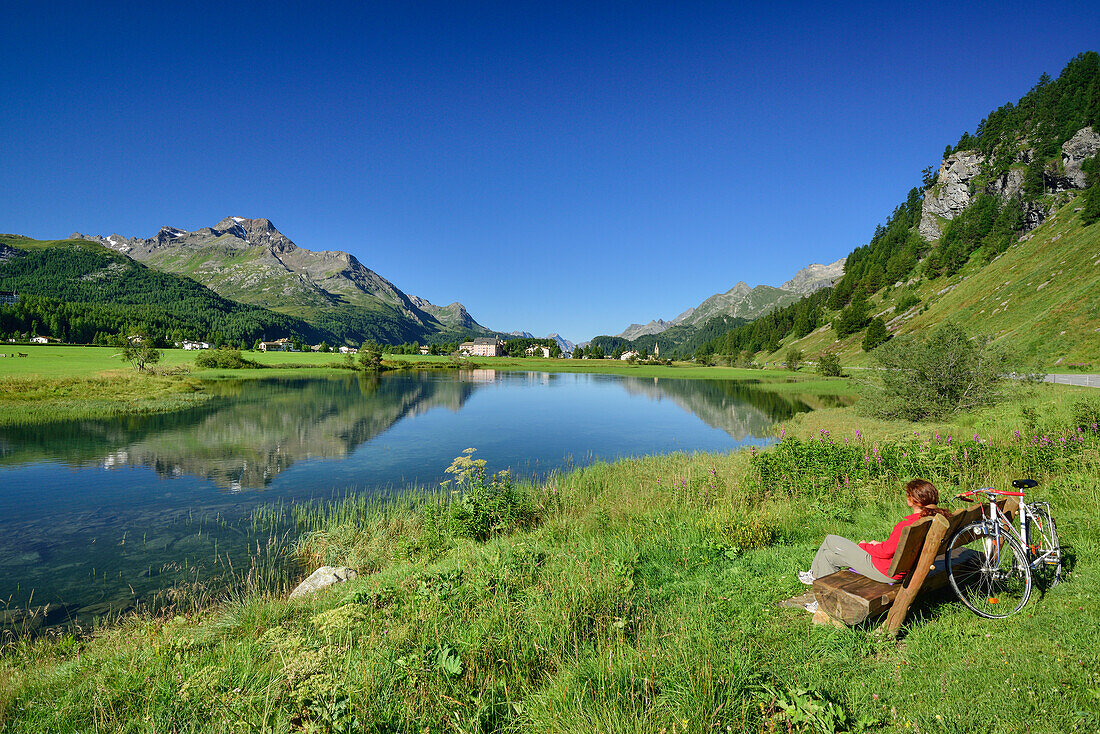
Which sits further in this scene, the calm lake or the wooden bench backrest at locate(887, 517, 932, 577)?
the calm lake

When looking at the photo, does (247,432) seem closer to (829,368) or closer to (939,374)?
(939,374)

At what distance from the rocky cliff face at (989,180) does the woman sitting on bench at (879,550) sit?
162164mm

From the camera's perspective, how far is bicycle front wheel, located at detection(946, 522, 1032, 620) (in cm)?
538

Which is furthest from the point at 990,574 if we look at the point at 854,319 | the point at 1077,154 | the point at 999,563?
the point at 1077,154

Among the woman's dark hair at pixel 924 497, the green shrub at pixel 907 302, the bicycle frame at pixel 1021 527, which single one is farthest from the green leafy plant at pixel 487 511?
the green shrub at pixel 907 302

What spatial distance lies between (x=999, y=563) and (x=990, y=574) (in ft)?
0.65

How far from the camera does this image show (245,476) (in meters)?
22.1

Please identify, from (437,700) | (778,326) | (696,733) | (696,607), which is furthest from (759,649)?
(778,326)

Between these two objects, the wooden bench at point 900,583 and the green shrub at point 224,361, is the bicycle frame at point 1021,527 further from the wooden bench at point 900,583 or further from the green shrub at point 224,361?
the green shrub at point 224,361

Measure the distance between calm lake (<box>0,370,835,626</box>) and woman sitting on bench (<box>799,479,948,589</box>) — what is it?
1515cm

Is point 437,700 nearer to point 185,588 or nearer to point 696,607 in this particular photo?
point 696,607

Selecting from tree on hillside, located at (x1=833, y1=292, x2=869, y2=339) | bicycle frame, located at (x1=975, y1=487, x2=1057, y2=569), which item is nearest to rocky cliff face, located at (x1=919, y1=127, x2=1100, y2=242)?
tree on hillside, located at (x1=833, y1=292, x2=869, y2=339)

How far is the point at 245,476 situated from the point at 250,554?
11.1 m

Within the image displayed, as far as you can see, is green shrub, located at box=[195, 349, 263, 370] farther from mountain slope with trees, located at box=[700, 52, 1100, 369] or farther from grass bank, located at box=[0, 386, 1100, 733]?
mountain slope with trees, located at box=[700, 52, 1100, 369]
